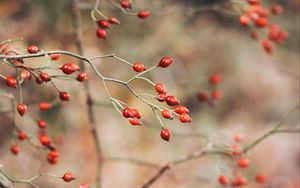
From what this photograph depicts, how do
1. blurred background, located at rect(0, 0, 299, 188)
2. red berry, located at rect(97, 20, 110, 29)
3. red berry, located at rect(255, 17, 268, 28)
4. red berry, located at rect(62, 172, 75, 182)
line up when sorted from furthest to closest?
1. blurred background, located at rect(0, 0, 299, 188)
2. red berry, located at rect(255, 17, 268, 28)
3. red berry, located at rect(97, 20, 110, 29)
4. red berry, located at rect(62, 172, 75, 182)

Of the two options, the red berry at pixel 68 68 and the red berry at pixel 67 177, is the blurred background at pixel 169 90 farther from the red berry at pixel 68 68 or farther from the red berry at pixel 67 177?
the red berry at pixel 68 68

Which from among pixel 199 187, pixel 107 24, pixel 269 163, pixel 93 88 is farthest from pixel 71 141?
pixel 107 24

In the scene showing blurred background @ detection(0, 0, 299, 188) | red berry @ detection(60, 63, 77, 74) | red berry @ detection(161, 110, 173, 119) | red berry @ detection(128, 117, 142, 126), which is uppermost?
red berry @ detection(60, 63, 77, 74)

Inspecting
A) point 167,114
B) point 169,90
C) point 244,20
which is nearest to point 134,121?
point 167,114

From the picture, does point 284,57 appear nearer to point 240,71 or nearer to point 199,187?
point 240,71

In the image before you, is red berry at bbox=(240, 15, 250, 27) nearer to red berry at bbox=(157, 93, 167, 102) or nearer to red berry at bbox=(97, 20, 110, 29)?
red berry at bbox=(97, 20, 110, 29)

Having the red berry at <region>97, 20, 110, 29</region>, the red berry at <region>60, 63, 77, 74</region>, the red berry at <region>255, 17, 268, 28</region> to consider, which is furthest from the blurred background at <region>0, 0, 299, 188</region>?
the red berry at <region>60, 63, 77, 74</region>

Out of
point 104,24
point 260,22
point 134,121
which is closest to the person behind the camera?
point 134,121

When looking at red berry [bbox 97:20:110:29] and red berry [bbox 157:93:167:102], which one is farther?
red berry [bbox 97:20:110:29]

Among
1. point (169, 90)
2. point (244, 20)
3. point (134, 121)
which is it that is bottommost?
point (169, 90)

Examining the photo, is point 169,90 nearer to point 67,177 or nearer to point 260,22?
point 260,22
